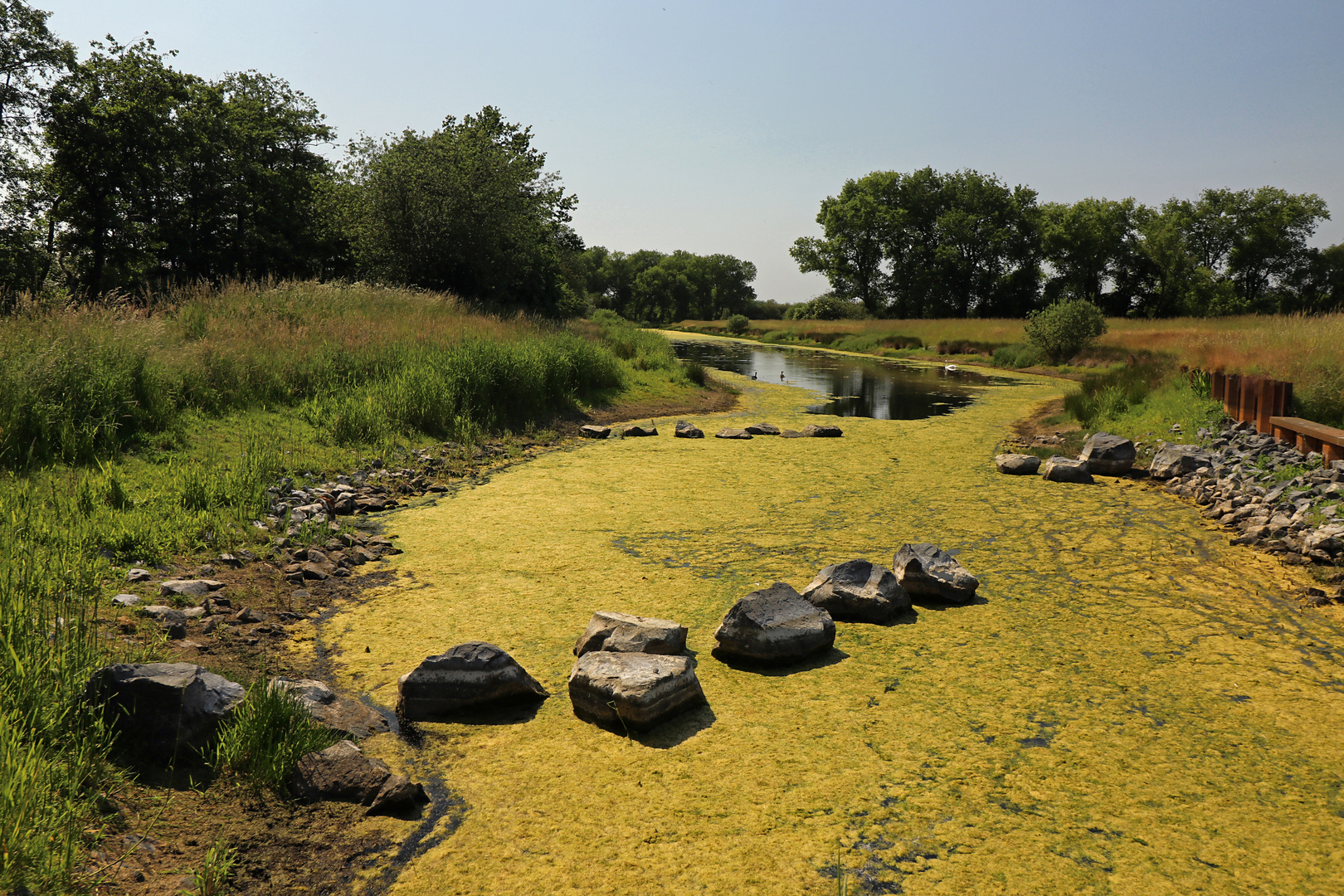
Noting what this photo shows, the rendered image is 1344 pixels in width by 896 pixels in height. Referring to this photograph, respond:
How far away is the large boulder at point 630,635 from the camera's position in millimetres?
3414

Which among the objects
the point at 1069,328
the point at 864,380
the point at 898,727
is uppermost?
the point at 1069,328

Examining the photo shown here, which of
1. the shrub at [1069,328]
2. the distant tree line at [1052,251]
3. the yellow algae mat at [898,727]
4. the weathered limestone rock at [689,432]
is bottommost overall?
the yellow algae mat at [898,727]

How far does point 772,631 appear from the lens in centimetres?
357

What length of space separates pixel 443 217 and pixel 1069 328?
1868cm

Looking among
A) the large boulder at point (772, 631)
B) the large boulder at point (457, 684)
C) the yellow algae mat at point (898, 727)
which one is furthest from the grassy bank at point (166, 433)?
the large boulder at point (772, 631)

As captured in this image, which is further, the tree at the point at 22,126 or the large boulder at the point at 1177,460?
the tree at the point at 22,126

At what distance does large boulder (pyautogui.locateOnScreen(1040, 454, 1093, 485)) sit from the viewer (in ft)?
25.3

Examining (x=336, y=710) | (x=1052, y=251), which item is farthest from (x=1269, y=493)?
(x=1052, y=251)

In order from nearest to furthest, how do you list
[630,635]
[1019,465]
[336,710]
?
[336,710] → [630,635] → [1019,465]

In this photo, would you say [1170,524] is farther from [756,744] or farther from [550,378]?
[550,378]

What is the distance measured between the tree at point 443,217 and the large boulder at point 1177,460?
14.1 m

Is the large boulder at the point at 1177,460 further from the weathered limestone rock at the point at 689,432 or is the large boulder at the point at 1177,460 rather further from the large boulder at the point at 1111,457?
the weathered limestone rock at the point at 689,432

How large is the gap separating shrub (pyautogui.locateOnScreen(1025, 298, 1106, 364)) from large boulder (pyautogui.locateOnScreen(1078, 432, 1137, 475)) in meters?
17.2

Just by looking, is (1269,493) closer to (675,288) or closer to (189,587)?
(189,587)
